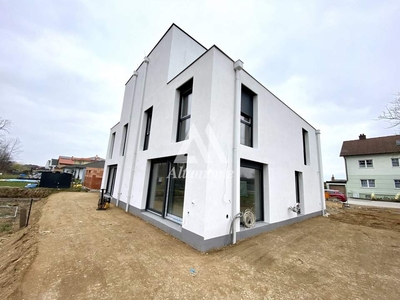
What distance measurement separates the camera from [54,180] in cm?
1424

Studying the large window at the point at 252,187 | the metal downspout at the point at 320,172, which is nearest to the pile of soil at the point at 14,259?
the large window at the point at 252,187

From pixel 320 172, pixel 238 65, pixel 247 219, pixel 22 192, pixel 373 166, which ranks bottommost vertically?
pixel 22 192

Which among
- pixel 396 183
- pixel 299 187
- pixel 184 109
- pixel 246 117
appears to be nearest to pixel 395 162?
pixel 396 183

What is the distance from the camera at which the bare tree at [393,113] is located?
6.12 meters

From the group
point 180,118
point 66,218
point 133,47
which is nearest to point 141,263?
point 180,118

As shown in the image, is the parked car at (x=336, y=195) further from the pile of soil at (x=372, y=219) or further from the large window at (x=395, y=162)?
the large window at (x=395, y=162)

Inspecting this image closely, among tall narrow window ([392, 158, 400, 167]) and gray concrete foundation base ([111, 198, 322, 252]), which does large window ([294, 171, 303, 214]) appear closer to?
gray concrete foundation base ([111, 198, 322, 252])

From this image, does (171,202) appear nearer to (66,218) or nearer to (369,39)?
(66,218)

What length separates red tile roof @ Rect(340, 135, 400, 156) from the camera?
57.6 feet

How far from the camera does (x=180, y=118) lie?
16.9ft

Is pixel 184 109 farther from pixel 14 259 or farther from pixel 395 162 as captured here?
Answer: pixel 395 162

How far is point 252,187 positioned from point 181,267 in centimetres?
327

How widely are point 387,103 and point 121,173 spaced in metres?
12.7

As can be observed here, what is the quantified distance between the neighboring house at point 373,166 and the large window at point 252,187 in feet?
71.4
